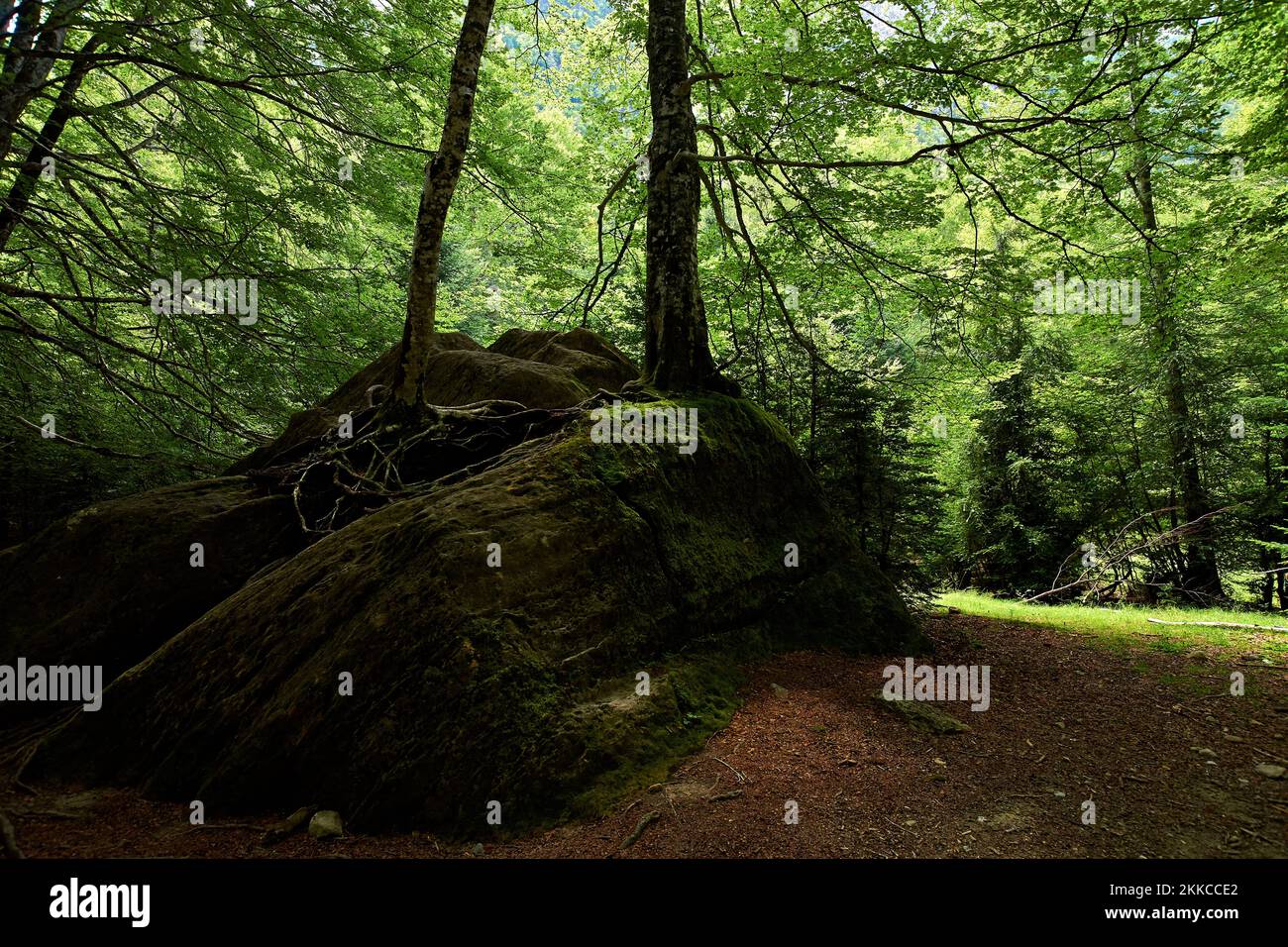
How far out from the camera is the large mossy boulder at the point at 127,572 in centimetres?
450

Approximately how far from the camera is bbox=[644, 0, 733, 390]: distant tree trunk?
222 inches

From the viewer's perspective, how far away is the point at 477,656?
10.2ft

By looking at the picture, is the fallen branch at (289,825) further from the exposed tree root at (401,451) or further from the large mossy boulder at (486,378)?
the large mossy boulder at (486,378)

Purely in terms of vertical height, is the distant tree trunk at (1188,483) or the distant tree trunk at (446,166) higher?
the distant tree trunk at (446,166)

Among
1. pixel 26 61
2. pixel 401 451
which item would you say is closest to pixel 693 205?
pixel 401 451

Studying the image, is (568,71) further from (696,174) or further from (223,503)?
(223,503)

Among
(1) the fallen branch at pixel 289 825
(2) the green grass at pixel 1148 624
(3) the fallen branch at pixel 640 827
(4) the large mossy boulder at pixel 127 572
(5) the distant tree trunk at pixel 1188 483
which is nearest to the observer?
(3) the fallen branch at pixel 640 827

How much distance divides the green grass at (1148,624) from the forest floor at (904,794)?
184 cm

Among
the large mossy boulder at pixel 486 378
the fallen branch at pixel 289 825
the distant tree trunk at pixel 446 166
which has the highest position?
the distant tree trunk at pixel 446 166

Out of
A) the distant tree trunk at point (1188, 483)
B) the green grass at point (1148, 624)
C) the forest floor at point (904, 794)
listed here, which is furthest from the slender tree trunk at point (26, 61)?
the distant tree trunk at point (1188, 483)

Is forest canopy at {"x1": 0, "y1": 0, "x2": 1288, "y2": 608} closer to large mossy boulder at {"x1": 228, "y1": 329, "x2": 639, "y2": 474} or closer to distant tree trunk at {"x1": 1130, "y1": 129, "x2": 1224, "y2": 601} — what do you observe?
distant tree trunk at {"x1": 1130, "y1": 129, "x2": 1224, "y2": 601}

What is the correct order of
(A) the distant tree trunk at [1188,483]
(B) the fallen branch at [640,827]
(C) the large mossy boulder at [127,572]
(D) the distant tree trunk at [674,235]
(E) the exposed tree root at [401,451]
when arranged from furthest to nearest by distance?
1. (A) the distant tree trunk at [1188,483]
2. (D) the distant tree trunk at [674,235]
3. (E) the exposed tree root at [401,451]
4. (C) the large mossy boulder at [127,572]
5. (B) the fallen branch at [640,827]
